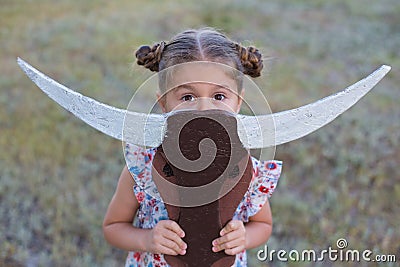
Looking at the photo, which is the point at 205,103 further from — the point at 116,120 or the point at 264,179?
the point at 264,179

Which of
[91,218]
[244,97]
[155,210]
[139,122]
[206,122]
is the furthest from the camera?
[91,218]

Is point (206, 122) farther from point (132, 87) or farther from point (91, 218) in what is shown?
point (132, 87)

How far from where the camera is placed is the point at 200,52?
178 centimetres

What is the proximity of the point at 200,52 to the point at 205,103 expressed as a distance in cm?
29

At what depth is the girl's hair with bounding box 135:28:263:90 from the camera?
179 centimetres

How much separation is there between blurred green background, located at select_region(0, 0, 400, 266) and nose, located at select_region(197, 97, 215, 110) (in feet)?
1.80

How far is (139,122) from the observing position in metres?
1.47

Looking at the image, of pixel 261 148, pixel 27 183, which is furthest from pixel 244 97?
pixel 27 183

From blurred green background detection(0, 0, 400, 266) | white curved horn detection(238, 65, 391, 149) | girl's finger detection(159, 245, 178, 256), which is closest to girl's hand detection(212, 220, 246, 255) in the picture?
girl's finger detection(159, 245, 178, 256)

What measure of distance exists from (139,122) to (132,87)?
5.13 m

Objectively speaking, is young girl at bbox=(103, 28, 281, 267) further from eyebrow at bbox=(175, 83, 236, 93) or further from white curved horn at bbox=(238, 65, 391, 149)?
white curved horn at bbox=(238, 65, 391, 149)

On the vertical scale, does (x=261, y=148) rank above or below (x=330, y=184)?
below

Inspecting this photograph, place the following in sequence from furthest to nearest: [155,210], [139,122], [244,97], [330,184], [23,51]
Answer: [23,51] → [330,184] → [155,210] → [244,97] → [139,122]

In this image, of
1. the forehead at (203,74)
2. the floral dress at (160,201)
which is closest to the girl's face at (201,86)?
the forehead at (203,74)
